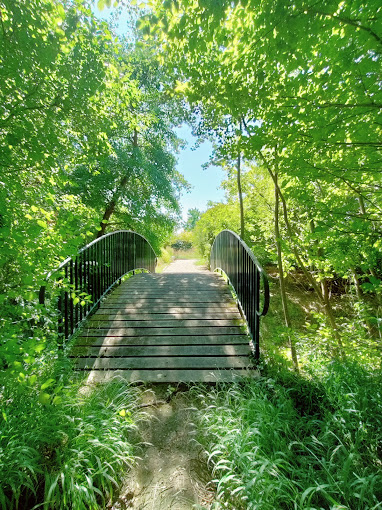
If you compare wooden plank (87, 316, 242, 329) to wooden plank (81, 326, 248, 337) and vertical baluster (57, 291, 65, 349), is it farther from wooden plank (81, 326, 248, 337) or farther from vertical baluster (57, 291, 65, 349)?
vertical baluster (57, 291, 65, 349)

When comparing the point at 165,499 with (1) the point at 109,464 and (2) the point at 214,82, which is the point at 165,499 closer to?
(1) the point at 109,464

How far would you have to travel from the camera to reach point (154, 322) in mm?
2992

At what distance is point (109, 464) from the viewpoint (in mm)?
1198

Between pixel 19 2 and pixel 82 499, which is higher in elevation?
pixel 19 2

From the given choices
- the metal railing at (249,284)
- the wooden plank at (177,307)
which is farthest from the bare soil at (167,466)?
the wooden plank at (177,307)

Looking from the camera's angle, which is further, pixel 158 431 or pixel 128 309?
pixel 128 309

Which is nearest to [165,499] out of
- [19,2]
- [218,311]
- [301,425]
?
[301,425]

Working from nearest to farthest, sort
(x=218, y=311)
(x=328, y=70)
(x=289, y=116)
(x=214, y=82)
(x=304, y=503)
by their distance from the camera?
(x=304, y=503) → (x=328, y=70) → (x=289, y=116) → (x=214, y=82) → (x=218, y=311)

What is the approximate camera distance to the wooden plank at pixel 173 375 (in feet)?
6.55

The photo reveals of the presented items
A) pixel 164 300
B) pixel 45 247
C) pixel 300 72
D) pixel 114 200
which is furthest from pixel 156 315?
pixel 114 200

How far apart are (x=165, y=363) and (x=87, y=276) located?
5.15ft

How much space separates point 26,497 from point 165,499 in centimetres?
69

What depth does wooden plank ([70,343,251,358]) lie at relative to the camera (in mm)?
2348

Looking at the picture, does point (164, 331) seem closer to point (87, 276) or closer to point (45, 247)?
point (87, 276)
